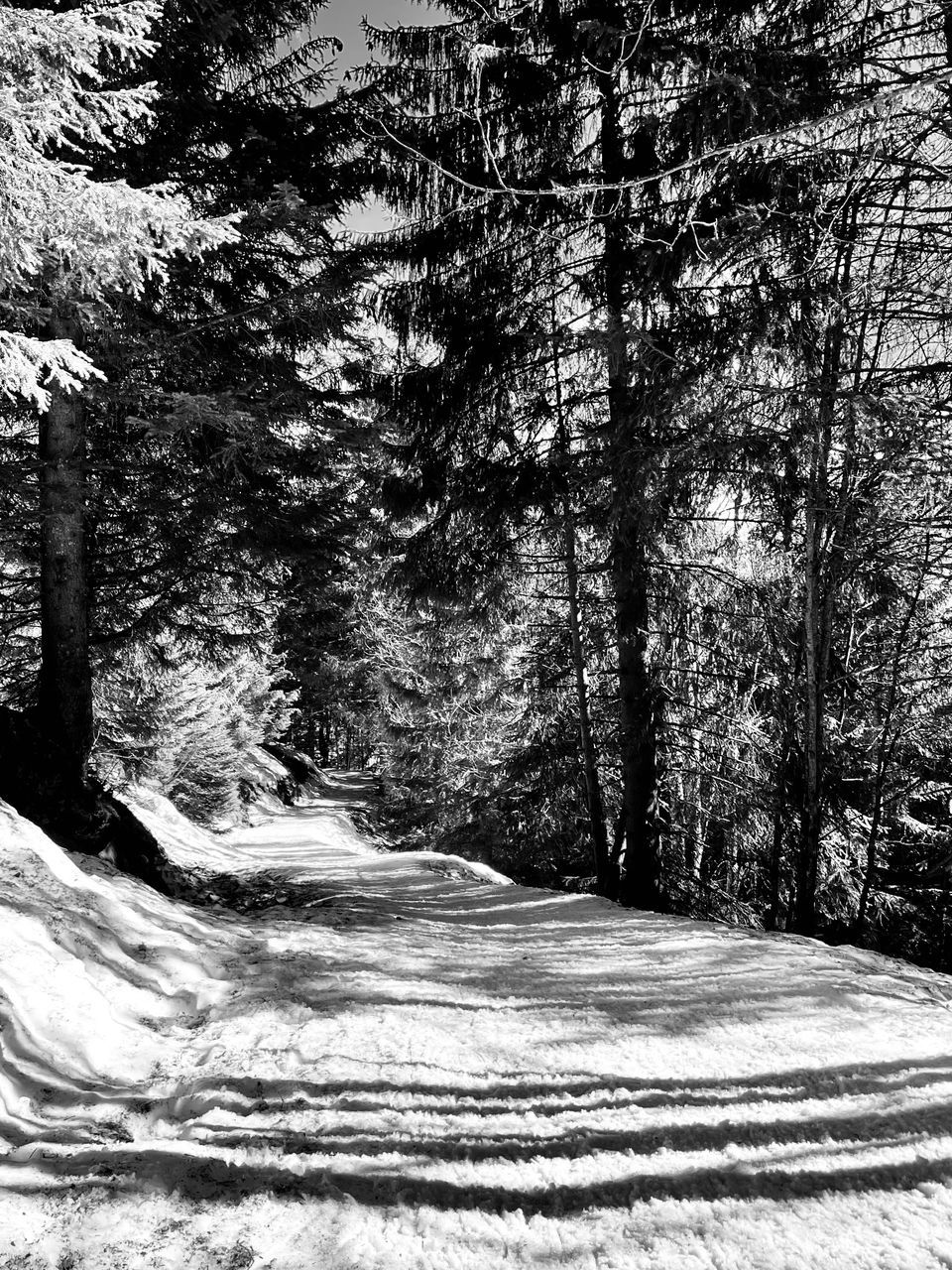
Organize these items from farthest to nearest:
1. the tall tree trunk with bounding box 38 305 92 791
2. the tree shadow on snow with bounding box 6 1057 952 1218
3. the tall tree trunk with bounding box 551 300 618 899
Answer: the tall tree trunk with bounding box 551 300 618 899 → the tall tree trunk with bounding box 38 305 92 791 → the tree shadow on snow with bounding box 6 1057 952 1218

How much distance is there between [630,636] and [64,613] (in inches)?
231

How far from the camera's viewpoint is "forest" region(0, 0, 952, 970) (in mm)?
4926

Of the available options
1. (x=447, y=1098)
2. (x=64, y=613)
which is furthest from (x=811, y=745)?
(x=64, y=613)

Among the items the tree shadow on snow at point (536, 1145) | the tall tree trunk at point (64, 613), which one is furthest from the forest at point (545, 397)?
the tree shadow on snow at point (536, 1145)

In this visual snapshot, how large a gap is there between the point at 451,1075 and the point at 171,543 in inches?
239

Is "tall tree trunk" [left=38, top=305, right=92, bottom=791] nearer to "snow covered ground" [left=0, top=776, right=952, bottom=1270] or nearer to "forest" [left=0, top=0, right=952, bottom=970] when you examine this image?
"forest" [left=0, top=0, right=952, bottom=970]

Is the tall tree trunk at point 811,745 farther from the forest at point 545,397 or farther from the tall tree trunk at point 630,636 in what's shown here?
the tall tree trunk at point 630,636

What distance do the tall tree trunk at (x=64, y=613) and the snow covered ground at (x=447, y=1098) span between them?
1.90 m

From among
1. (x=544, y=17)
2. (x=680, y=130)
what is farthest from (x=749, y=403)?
(x=544, y=17)

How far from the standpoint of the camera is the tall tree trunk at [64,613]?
5.89m

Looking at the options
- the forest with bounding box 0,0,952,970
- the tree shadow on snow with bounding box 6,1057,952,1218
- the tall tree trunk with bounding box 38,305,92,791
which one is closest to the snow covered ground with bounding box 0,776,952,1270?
the tree shadow on snow with bounding box 6,1057,952,1218

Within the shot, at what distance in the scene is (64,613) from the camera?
5988 millimetres

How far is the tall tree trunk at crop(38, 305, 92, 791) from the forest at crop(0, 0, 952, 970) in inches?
1.1

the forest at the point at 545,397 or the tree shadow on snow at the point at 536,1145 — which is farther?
the forest at the point at 545,397
